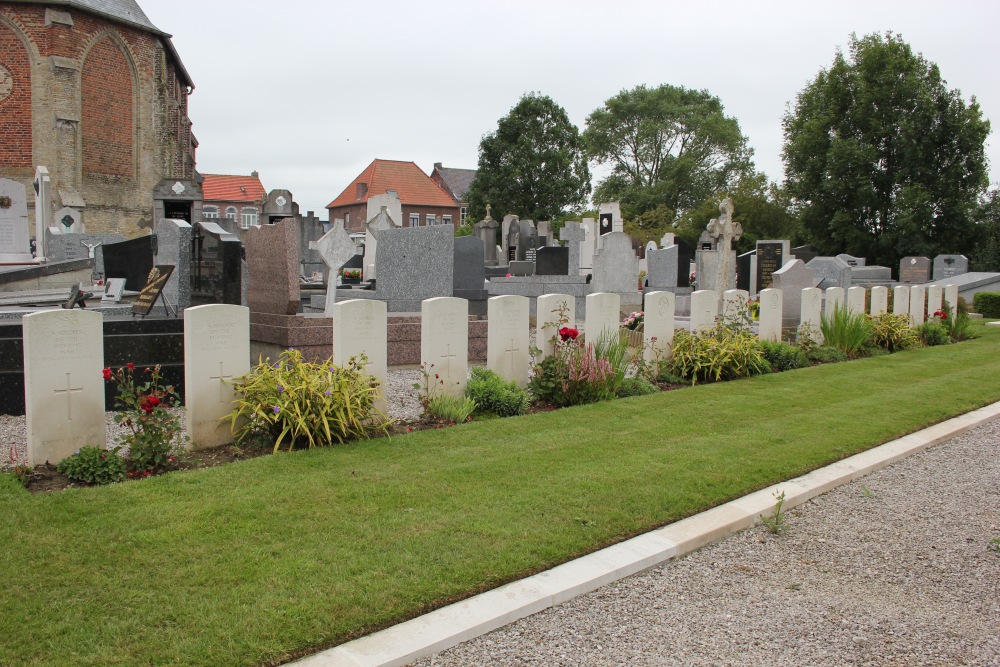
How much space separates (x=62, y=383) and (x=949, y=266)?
33913 mm

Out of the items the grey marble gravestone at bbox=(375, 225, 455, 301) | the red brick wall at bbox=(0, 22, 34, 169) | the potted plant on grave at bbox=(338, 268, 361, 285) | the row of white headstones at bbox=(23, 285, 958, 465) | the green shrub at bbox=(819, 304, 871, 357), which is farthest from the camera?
the red brick wall at bbox=(0, 22, 34, 169)

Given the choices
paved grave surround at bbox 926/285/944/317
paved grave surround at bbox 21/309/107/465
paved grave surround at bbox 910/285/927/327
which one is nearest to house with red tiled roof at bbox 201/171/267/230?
paved grave surround at bbox 926/285/944/317

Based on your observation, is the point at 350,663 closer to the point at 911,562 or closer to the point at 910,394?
the point at 911,562

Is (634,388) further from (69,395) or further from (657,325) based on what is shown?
(69,395)

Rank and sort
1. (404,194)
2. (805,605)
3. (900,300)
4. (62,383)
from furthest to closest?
(404,194)
(900,300)
(62,383)
(805,605)

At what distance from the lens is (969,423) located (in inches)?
288

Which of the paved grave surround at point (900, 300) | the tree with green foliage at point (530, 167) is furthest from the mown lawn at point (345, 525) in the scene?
the tree with green foliage at point (530, 167)

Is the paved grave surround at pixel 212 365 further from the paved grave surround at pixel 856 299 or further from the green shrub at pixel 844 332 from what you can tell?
the paved grave surround at pixel 856 299

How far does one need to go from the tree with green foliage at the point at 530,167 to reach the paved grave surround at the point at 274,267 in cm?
4268

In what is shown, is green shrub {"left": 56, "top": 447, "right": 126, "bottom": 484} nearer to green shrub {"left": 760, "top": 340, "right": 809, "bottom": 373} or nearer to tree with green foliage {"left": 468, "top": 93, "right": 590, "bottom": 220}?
green shrub {"left": 760, "top": 340, "right": 809, "bottom": 373}

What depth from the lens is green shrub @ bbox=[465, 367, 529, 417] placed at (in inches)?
283

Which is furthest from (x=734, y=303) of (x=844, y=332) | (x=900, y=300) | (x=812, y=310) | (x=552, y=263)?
(x=552, y=263)

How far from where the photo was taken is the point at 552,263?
66.7ft

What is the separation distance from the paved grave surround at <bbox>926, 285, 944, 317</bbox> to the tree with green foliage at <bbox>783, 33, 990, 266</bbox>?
2031cm
